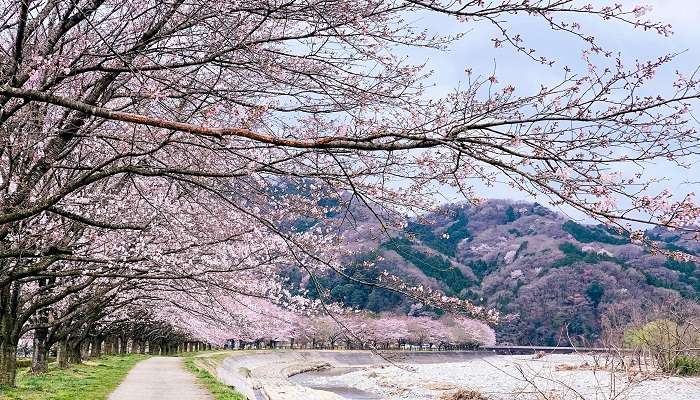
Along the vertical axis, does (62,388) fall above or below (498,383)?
above

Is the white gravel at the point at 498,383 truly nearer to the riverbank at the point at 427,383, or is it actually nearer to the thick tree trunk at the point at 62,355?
the riverbank at the point at 427,383

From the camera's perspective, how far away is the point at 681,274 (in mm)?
104000

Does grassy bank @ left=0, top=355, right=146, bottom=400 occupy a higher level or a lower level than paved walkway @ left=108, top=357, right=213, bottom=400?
higher

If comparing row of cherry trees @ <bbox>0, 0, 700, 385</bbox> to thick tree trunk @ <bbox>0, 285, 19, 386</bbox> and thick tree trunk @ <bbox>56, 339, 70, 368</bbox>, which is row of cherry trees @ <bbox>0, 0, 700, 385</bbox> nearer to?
thick tree trunk @ <bbox>0, 285, 19, 386</bbox>

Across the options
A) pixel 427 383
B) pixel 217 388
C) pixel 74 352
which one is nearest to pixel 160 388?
pixel 217 388

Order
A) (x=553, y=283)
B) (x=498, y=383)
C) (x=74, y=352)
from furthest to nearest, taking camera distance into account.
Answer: (x=553, y=283), (x=498, y=383), (x=74, y=352)

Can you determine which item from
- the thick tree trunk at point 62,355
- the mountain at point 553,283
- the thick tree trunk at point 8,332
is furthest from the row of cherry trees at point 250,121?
the mountain at point 553,283

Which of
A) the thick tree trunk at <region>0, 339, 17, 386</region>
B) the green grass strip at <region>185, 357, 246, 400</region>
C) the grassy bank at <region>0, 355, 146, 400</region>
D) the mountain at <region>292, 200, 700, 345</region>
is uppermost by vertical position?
the mountain at <region>292, 200, 700, 345</region>

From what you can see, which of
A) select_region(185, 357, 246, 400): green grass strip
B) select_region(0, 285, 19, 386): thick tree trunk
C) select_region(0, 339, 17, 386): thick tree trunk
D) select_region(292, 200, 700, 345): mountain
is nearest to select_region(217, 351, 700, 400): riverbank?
select_region(185, 357, 246, 400): green grass strip

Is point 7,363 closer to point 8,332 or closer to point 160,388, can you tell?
point 8,332

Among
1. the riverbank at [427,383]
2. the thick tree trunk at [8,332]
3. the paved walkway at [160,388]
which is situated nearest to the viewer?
the thick tree trunk at [8,332]

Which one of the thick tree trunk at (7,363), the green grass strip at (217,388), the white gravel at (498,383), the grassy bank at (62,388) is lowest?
the white gravel at (498,383)

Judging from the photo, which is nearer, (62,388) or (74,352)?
(62,388)

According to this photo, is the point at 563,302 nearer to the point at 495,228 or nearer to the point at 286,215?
the point at 495,228
